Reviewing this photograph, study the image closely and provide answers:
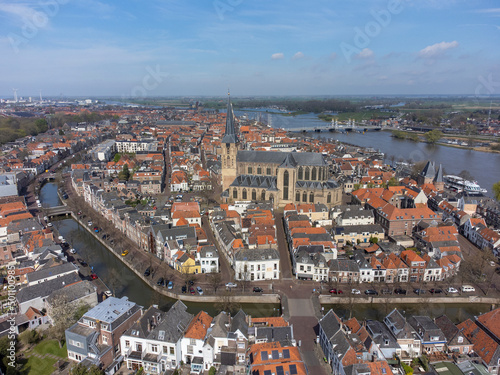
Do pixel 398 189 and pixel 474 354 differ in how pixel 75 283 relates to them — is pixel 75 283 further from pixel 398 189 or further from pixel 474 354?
pixel 398 189

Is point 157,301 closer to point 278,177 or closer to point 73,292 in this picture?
point 73,292

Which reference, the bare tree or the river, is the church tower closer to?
the bare tree

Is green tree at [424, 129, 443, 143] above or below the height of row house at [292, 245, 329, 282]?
above

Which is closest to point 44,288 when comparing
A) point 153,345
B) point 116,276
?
point 116,276

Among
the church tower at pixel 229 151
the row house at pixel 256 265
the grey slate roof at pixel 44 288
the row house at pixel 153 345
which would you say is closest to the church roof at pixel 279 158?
the church tower at pixel 229 151

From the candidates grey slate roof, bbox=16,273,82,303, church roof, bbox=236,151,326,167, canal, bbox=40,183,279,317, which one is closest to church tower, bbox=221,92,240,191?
church roof, bbox=236,151,326,167

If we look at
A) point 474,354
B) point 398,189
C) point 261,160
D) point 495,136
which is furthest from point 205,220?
point 495,136
